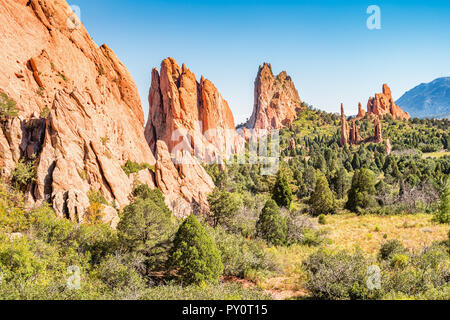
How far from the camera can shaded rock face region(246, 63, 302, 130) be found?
5859 inches

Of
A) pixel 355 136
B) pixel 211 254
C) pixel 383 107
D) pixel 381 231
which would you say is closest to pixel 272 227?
pixel 211 254

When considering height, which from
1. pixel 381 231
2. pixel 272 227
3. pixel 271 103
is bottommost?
pixel 381 231

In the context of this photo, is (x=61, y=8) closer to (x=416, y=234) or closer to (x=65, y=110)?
(x=65, y=110)

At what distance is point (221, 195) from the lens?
30.3m

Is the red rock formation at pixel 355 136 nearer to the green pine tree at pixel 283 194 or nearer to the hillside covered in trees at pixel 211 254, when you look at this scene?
the hillside covered in trees at pixel 211 254

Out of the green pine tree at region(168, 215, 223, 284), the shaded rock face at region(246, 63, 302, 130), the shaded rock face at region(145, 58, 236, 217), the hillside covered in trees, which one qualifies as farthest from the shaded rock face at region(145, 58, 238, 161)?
the shaded rock face at region(246, 63, 302, 130)

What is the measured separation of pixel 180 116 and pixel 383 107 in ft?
438

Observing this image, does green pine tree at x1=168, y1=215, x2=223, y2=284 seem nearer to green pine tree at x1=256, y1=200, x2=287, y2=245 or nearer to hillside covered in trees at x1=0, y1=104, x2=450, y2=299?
hillside covered in trees at x1=0, y1=104, x2=450, y2=299

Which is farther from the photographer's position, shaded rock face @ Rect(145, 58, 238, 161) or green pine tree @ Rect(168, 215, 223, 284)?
shaded rock face @ Rect(145, 58, 238, 161)

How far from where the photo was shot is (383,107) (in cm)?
14900

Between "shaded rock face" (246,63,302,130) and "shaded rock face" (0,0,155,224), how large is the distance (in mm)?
107390

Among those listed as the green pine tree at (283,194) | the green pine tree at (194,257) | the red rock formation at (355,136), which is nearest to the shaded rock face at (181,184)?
the green pine tree at (283,194)

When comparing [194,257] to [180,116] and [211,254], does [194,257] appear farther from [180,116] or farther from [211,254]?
[180,116]
